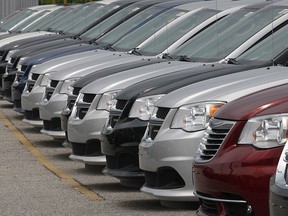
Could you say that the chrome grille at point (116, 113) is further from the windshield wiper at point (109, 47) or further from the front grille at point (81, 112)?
the windshield wiper at point (109, 47)

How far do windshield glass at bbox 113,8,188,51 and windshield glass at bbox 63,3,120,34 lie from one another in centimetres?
439

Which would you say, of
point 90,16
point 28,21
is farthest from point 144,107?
point 28,21

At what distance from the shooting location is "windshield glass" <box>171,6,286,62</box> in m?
12.2

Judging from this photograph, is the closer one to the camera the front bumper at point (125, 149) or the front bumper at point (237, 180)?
the front bumper at point (237, 180)

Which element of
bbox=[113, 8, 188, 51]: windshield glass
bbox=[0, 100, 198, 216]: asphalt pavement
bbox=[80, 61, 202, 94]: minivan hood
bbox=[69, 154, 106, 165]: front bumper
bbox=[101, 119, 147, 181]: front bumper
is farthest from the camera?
bbox=[113, 8, 188, 51]: windshield glass

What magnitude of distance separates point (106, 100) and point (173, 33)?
2613 millimetres

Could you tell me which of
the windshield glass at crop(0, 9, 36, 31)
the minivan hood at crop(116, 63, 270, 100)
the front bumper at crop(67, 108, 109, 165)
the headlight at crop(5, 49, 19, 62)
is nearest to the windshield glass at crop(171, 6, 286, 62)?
the minivan hood at crop(116, 63, 270, 100)

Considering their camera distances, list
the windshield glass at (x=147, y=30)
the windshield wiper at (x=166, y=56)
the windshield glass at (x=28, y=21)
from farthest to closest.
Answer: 1. the windshield glass at (x=28, y=21)
2. the windshield glass at (x=147, y=30)
3. the windshield wiper at (x=166, y=56)

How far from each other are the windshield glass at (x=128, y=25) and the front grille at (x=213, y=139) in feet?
28.9

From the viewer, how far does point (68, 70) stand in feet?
50.6

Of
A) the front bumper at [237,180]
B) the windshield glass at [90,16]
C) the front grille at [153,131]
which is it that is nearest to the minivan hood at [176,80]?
Answer: the front grille at [153,131]

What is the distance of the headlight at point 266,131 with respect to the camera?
761 centimetres

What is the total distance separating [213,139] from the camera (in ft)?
27.2

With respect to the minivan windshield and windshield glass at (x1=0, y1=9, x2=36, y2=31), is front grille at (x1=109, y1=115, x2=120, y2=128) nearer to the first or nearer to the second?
the minivan windshield
